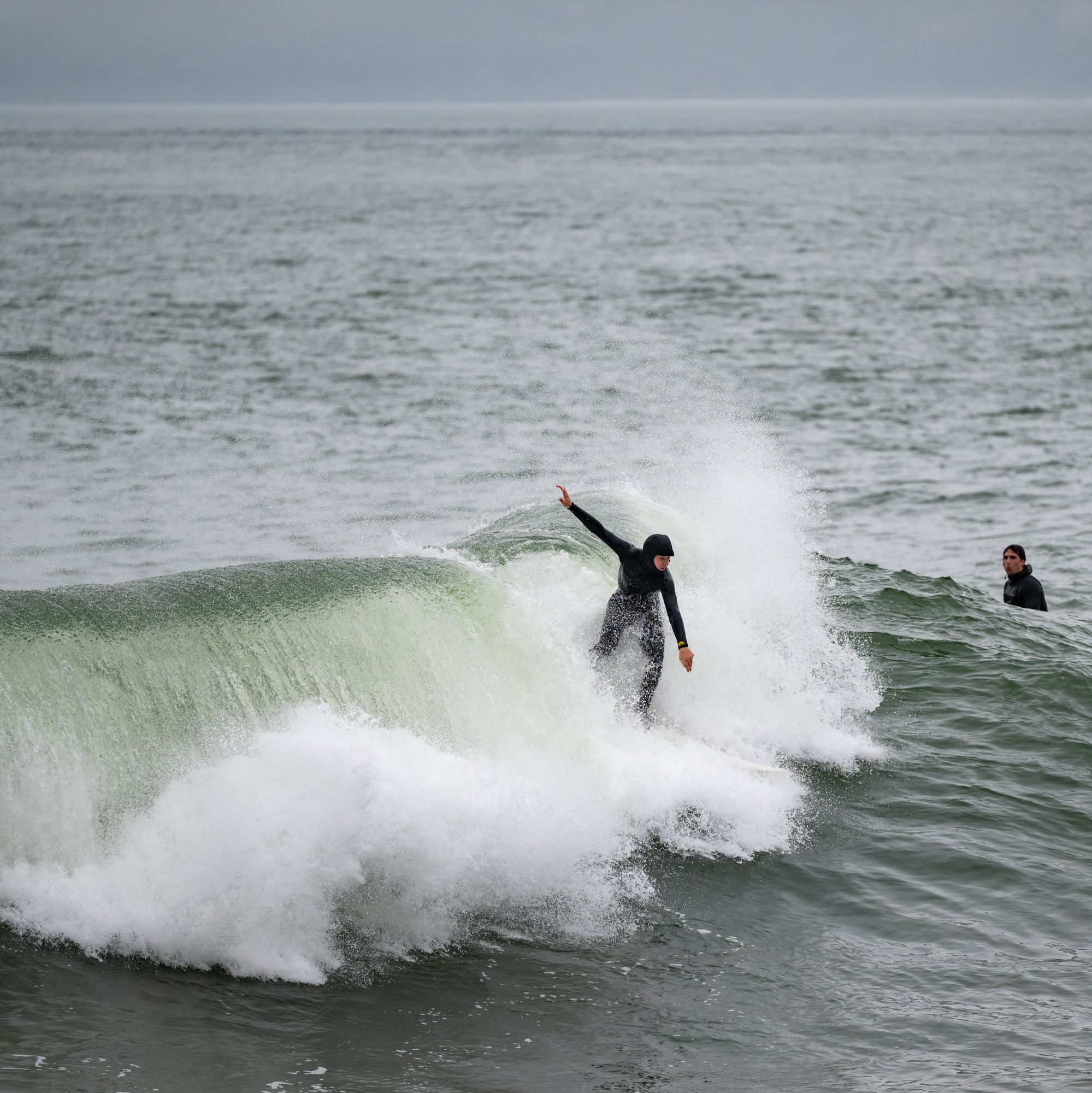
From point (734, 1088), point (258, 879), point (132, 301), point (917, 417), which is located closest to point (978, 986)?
point (734, 1088)

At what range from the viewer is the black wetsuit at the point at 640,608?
12.9 m

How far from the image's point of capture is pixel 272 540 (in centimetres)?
2070

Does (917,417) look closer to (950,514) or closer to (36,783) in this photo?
(950,514)

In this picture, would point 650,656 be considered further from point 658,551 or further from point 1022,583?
point 1022,583

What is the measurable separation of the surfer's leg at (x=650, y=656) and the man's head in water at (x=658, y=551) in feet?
1.75

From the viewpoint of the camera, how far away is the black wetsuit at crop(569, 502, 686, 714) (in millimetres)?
12875

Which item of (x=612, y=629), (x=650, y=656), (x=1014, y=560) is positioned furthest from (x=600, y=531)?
(x=1014, y=560)

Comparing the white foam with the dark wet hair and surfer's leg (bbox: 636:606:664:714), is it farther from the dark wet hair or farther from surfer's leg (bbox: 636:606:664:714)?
the dark wet hair

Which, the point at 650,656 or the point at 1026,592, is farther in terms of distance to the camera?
the point at 1026,592

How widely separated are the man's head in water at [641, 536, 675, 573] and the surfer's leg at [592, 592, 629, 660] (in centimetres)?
53

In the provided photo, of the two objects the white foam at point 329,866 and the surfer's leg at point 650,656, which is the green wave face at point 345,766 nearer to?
the white foam at point 329,866

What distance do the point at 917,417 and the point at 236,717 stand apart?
74.6 ft

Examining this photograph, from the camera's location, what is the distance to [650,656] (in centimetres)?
1304

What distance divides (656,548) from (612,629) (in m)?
0.94
